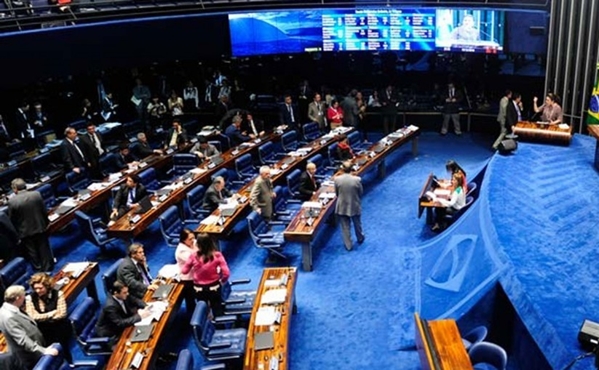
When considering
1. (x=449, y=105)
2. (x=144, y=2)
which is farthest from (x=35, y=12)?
(x=449, y=105)

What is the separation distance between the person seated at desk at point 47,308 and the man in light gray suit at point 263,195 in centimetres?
378

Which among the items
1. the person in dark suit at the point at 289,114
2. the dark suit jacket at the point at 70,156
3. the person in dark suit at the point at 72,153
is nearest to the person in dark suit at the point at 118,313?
the person in dark suit at the point at 72,153

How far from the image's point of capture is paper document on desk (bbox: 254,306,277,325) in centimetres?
711

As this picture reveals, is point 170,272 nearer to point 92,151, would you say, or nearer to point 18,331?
point 18,331

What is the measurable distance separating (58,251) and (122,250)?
120cm

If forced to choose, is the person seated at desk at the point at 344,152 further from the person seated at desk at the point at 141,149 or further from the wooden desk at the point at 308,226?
the person seated at desk at the point at 141,149

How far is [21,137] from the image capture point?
15.4 metres

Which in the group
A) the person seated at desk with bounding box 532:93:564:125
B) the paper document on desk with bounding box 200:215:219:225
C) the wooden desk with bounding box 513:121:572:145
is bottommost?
the paper document on desk with bounding box 200:215:219:225

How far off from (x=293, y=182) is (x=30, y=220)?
4.77 m

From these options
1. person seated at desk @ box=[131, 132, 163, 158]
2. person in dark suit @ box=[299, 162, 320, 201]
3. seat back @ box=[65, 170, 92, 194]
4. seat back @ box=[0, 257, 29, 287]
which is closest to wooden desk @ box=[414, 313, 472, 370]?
person in dark suit @ box=[299, 162, 320, 201]

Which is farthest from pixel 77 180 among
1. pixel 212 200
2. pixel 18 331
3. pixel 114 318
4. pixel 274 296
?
pixel 274 296

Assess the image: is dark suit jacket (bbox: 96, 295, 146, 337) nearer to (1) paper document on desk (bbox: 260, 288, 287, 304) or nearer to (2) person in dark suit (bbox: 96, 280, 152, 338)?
(2) person in dark suit (bbox: 96, 280, 152, 338)

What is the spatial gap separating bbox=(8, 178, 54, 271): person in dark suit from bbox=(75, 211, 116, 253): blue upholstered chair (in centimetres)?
50

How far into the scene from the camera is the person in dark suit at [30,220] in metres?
9.31
